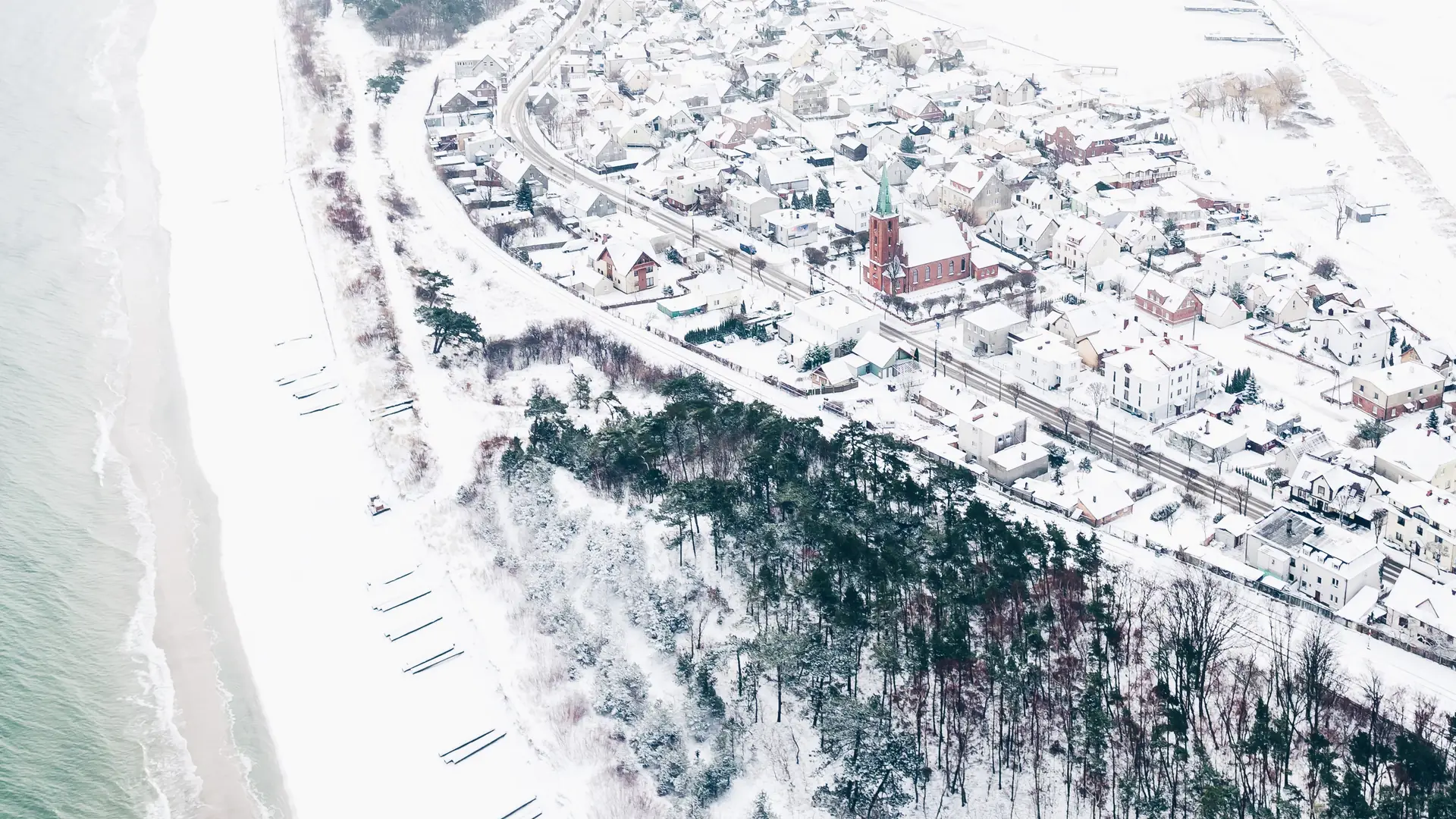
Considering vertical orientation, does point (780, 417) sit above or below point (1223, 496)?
above

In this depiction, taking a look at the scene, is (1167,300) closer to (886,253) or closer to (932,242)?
(932,242)

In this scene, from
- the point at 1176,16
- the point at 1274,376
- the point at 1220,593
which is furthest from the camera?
the point at 1176,16

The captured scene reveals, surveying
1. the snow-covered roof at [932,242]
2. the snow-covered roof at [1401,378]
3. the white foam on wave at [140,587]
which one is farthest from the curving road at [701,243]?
the white foam on wave at [140,587]

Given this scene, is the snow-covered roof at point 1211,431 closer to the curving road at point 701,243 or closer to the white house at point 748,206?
the curving road at point 701,243

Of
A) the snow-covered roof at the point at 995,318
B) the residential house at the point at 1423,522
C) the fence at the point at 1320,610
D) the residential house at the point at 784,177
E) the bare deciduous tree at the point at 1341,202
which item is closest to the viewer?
the fence at the point at 1320,610

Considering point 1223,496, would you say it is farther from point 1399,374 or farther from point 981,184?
point 981,184

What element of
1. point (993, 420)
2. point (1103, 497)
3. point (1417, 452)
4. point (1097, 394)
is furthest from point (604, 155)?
point (1417, 452)

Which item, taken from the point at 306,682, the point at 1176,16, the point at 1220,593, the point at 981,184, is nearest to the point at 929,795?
the point at 1220,593
